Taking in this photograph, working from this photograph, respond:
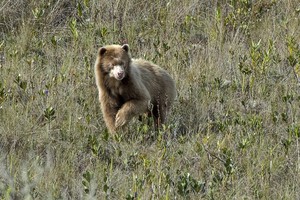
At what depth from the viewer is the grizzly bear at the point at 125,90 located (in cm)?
723

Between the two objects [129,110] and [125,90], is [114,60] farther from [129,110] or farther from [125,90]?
[129,110]

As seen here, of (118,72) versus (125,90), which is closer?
(118,72)

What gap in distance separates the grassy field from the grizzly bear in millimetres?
161

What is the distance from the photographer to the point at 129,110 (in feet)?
23.6

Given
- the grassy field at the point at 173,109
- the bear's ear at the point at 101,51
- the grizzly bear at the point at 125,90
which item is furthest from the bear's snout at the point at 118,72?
the grassy field at the point at 173,109

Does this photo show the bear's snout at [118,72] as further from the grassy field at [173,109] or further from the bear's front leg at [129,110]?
the grassy field at [173,109]

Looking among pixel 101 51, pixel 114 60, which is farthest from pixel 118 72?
pixel 101 51

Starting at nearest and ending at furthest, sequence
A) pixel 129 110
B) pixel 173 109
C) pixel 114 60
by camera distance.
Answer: pixel 129 110, pixel 114 60, pixel 173 109

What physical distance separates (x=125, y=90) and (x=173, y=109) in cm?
66

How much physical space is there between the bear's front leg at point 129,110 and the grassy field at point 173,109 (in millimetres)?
145

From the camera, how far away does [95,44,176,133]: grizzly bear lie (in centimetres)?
723

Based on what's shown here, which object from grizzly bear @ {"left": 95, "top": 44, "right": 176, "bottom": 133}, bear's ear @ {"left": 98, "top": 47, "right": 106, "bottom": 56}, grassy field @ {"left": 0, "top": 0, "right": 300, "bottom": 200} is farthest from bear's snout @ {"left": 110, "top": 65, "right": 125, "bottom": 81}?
grassy field @ {"left": 0, "top": 0, "right": 300, "bottom": 200}

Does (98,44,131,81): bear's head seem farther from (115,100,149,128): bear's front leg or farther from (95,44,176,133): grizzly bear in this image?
(115,100,149,128): bear's front leg

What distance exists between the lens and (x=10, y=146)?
6.57m
